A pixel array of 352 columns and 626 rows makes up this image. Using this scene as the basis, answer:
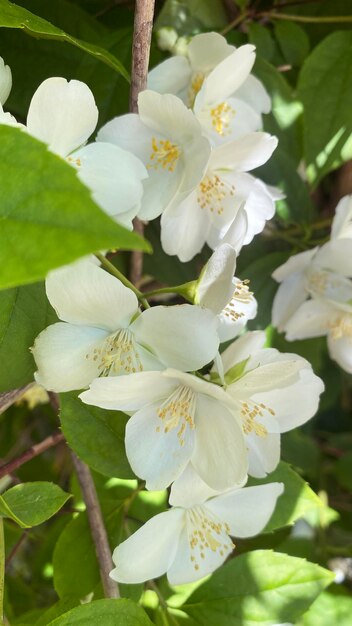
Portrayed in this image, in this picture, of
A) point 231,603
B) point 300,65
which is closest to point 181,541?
point 231,603

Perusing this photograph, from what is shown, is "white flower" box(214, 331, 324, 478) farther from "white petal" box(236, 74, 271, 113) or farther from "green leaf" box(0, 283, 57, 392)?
"white petal" box(236, 74, 271, 113)

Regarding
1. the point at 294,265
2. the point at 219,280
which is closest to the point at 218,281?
the point at 219,280

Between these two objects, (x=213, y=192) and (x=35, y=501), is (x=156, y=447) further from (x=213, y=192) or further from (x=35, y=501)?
(x=213, y=192)

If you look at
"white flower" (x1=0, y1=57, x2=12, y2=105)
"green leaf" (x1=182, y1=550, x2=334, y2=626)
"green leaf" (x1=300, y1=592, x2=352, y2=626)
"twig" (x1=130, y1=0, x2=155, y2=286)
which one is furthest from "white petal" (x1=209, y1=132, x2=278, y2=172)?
"green leaf" (x1=300, y1=592, x2=352, y2=626)

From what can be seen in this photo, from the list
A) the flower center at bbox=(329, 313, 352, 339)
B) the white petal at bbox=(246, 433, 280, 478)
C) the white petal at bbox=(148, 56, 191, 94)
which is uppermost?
the white petal at bbox=(148, 56, 191, 94)

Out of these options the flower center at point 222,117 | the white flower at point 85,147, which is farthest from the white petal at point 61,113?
the flower center at point 222,117

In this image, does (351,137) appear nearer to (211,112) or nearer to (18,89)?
(211,112)

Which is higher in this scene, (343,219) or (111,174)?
(111,174)
